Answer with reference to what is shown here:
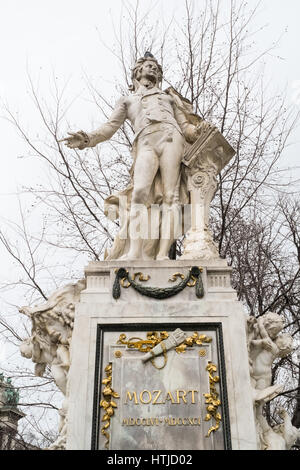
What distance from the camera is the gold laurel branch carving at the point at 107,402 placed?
4281 mm

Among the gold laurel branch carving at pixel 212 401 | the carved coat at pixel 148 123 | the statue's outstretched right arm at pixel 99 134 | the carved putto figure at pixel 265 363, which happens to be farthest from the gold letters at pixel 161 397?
the statue's outstretched right arm at pixel 99 134

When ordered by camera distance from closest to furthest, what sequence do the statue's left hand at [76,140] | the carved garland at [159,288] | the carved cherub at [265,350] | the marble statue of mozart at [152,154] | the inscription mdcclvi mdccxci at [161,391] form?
the inscription mdcclvi mdccxci at [161,391] → the carved cherub at [265,350] → the carved garland at [159,288] → the marble statue of mozart at [152,154] → the statue's left hand at [76,140]

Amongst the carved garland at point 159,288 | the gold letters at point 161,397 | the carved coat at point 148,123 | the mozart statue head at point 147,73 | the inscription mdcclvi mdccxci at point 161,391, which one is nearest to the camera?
the inscription mdcclvi mdccxci at point 161,391

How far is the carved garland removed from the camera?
5039 millimetres

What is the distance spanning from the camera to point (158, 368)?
15.0 feet

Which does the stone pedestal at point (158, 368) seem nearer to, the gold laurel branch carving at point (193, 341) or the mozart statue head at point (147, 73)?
the gold laurel branch carving at point (193, 341)

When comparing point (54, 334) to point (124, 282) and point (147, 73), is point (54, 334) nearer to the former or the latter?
point (124, 282)

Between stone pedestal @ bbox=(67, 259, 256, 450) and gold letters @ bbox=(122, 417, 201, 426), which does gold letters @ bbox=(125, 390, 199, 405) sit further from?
gold letters @ bbox=(122, 417, 201, 426)

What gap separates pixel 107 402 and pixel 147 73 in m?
5.35

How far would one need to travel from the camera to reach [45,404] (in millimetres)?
9172

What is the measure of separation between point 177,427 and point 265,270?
287 inches

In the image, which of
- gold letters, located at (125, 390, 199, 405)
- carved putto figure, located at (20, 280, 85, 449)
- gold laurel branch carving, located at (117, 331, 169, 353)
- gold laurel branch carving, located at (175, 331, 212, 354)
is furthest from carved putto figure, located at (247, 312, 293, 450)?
→ carved putto figure, located at (20, 280, 85, 449)

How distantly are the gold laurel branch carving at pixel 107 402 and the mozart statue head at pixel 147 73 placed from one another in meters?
4.93
